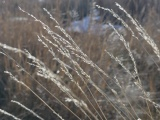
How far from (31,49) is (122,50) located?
0.92 metres

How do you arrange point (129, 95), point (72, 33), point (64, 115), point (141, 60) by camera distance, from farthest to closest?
1. point (72, 33)
2. point (141, 60)
3. point (129, 95)
4. point (64, 115)

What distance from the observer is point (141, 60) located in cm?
396

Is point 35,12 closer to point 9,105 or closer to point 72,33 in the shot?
point 72,33

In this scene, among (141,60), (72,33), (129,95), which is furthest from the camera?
(72,33)

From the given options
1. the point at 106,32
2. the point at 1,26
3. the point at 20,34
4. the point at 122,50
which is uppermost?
the point at 1,26

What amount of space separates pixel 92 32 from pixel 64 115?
1.54 meters

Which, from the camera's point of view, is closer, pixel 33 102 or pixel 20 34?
pixel 33 102

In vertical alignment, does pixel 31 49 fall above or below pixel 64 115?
above

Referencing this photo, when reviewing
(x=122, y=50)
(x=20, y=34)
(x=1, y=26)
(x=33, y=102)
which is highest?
(x=1, y=26)

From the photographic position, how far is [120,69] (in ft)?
12.2

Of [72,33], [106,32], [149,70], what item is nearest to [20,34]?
[72,33]

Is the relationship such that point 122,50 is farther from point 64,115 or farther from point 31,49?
point 64,115

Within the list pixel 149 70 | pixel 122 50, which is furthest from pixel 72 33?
pixel 149 70

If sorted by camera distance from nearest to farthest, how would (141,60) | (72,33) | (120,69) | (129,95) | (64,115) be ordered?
1. (64,115)
2. (129,95)
3. (120,69)
4. (141,60)
5. (72,33)
